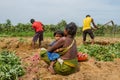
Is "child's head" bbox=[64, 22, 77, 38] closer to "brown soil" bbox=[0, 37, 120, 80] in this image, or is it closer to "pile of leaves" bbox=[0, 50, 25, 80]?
"brown soil" bbox=[0, 37, 120, 80]

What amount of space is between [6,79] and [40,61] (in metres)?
1.60

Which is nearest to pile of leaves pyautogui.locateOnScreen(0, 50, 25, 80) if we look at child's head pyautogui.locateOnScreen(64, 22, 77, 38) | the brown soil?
the brown soil

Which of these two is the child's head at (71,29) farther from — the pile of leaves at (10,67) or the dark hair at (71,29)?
the pile of leaves at (10,67)

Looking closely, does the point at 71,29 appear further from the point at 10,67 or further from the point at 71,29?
the point at 10,67

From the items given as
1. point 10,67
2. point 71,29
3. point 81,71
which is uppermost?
point 71,29

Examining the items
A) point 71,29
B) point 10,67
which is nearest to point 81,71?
point 71,29

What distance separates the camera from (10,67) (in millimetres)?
8938

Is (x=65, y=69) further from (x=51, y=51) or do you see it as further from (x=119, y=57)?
(x=119, y=57)

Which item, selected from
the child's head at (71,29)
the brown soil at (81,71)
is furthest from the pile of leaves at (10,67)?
the child's head at (71,29)

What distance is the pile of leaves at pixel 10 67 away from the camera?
8562 mm

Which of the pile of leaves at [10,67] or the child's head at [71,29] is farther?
the child's head at [71,29]

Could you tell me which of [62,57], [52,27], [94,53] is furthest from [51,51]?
[52,27]

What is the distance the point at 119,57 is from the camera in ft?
41.5

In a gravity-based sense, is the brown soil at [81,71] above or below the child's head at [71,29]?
below
